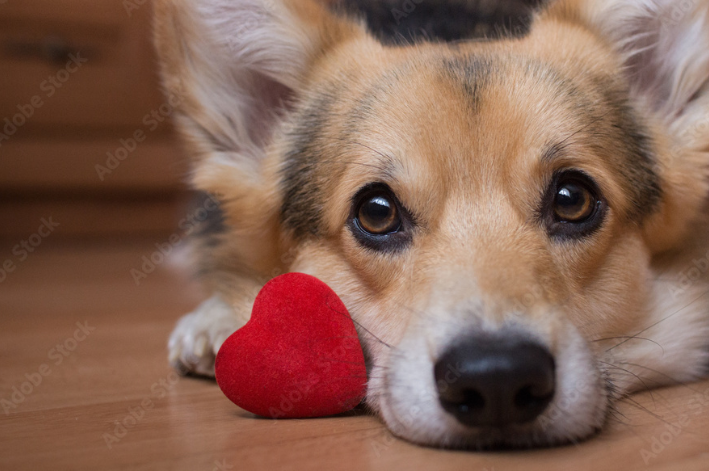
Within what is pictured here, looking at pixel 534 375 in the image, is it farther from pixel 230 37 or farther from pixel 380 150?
pixel 230 37

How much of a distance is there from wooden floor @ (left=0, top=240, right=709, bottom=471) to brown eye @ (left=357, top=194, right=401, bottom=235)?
502 mm

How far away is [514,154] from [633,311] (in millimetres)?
597

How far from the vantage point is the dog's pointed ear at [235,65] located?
2125mm

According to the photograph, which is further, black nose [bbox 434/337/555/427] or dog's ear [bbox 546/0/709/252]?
dog's ear [bbox 546/0/709/252]

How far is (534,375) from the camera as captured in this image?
1.30 m

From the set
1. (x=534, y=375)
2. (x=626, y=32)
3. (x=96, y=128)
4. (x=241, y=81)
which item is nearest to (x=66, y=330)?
(x=241, y=81)
